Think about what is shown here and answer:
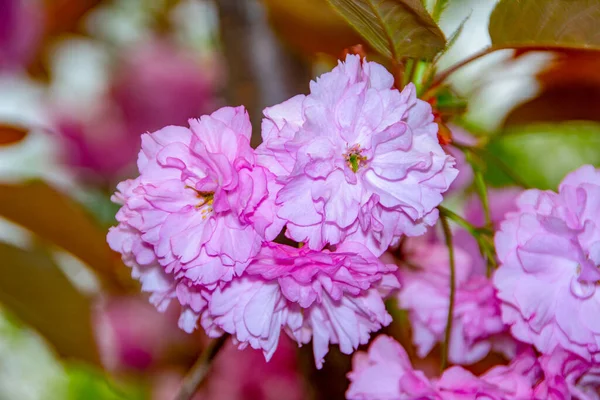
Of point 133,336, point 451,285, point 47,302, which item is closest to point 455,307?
point 451,285

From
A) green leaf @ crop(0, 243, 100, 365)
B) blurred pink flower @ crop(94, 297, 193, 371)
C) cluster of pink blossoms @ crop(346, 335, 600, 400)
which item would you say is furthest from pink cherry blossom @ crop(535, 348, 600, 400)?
blurred pink flower @ crop(94, 297, 193, 371)

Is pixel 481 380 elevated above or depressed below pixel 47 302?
above

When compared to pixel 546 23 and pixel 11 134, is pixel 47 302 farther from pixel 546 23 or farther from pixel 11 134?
pixel 546 23

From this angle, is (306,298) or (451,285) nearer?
(306,298)

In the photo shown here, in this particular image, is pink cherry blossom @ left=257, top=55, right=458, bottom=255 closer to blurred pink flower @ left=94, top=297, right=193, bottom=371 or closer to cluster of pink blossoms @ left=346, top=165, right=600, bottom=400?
cluster of pink blossoms @ left=346, top=165, right=600, bottom=400

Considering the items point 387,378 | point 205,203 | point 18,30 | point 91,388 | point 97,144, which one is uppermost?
point 205,203

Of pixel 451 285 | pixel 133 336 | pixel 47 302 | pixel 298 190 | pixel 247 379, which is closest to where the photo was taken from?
pixel 298 190

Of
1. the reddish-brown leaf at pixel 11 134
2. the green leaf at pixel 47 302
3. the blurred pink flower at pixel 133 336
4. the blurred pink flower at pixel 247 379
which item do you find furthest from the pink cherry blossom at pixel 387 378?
the blurred pink flower at pixel 133 336

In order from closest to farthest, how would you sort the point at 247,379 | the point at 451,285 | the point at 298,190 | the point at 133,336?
the point at 298,190 → the point at 451,285 → the point at 247,379 → the point at 133,336
